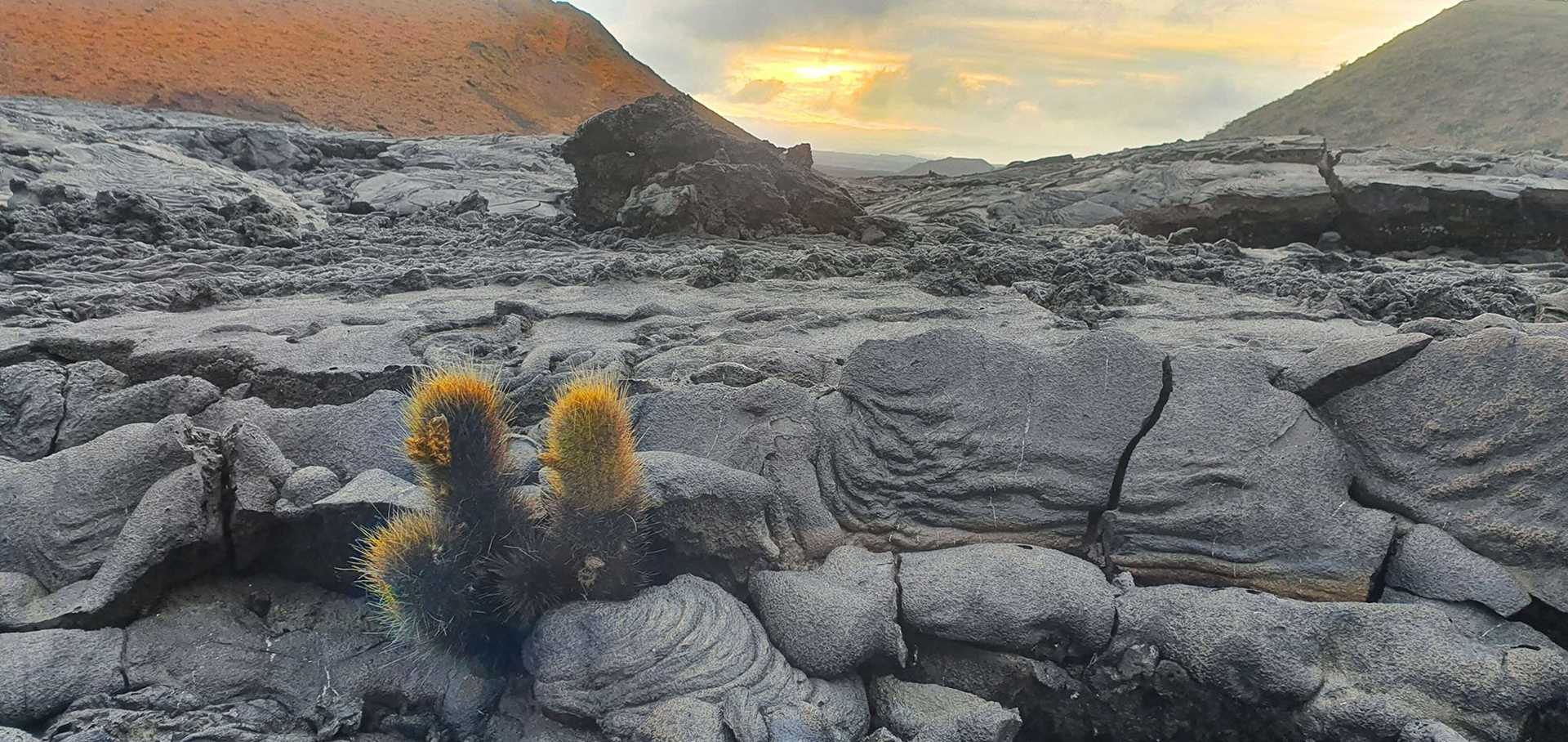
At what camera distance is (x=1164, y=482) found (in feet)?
11.5

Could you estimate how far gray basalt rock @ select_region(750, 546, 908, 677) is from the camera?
3.08m

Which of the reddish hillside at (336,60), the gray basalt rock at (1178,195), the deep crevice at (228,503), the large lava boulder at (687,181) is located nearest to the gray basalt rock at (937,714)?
the deep crevice at (228,503)

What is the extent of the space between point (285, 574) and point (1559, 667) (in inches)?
168

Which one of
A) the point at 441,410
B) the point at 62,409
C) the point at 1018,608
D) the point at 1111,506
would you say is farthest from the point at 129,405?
the point at 1111,506

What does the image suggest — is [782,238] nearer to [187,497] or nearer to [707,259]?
[707,259]

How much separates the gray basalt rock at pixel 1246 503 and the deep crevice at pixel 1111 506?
0.02 meters

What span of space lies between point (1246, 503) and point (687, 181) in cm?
608

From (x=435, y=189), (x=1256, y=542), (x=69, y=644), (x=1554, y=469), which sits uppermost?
(x=435, y=189)

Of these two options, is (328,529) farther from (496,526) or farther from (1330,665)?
(1330,665)

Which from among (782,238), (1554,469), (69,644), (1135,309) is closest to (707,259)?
(782,238)

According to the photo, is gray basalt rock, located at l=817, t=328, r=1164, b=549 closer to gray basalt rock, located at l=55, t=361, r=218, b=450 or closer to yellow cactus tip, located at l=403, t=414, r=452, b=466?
yellow cactus tip, located at l=403, t=414, r=452, b=466

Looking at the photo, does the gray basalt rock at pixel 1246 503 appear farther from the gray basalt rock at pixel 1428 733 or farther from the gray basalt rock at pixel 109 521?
the gray basalt rock at pixel 109 521

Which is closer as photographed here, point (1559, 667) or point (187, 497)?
point (1559, 667)

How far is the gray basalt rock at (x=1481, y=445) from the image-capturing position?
317 centimetres
